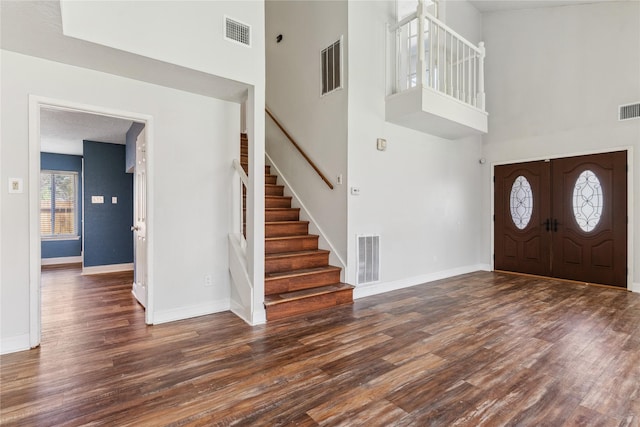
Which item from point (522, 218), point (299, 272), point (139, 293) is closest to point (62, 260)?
point (139, 293)

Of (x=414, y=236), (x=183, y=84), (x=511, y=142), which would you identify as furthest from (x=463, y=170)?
(x=183, y=84)

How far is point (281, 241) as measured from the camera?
446 centimetres

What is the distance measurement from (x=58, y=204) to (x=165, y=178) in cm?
652

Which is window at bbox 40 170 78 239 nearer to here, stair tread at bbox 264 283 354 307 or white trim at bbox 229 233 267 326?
white trim at bbox 229 233 267 326

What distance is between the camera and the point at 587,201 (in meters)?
5.31

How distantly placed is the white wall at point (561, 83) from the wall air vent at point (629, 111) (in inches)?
2.8

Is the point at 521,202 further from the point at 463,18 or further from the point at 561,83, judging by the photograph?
the point at 463,18

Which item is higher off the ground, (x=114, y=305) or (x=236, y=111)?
(x=236, y=111)

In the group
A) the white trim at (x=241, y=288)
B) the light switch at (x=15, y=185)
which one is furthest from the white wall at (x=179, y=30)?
the white trim at (x=241, y=288)

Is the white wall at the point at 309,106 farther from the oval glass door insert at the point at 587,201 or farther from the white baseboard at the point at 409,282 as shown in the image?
the oval glass door insert at the point at 587,201

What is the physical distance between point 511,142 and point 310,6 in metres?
4.37

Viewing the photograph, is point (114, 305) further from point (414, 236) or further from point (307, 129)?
point (414, 236)

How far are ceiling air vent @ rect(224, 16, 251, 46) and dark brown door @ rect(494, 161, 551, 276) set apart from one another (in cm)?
531

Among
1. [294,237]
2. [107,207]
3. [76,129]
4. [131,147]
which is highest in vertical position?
[76,129]
